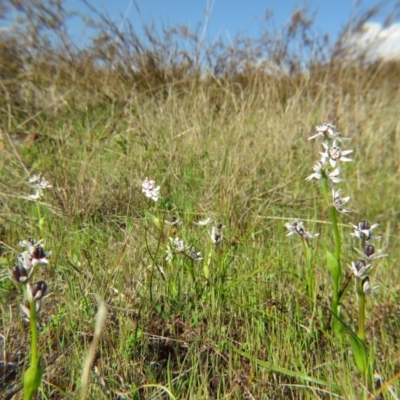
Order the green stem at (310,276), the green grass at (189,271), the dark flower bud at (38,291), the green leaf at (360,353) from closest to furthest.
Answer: the dark flower bud at (38,291) < the green leaf at (360,353) < the green grass at (189,271) < the green stem at (310,276)

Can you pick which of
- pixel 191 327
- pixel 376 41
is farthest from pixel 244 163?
pixel 376 41

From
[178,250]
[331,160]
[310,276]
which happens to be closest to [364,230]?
[331,160]

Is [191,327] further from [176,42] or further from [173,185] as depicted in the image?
[176,42]

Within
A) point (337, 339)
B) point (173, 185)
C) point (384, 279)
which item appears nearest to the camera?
point (337, 339)

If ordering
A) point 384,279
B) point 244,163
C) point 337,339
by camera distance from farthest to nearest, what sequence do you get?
point 244,163, point 384,279, point 337,339

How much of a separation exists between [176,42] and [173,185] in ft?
6.54

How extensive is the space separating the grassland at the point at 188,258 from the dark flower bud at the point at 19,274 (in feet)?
0.88

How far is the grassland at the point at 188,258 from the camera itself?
1205 mm

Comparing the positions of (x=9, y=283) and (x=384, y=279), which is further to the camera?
(x=384, y=279)

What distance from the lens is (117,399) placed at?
113cm

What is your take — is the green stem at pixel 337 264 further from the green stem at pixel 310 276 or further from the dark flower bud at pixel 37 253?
the dark flower bud at pixel 37 253

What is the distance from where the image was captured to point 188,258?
1.48 m

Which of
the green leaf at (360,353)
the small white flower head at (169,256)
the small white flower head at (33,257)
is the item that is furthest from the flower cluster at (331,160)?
the small white flower head at (33,257)

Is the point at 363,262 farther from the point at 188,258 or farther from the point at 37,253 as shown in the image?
the point at 37,253
